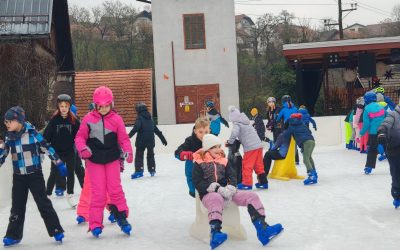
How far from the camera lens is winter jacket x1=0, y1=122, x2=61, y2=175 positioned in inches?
251

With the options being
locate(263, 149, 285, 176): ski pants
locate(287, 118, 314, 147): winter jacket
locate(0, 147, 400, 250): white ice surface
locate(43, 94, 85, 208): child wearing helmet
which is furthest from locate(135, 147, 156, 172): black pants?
locate(43, 94, 85, 208): child wearing helmet

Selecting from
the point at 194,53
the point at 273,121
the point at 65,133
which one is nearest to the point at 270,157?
the point at 273,121

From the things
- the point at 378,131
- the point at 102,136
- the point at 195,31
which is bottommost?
the point at 378,131

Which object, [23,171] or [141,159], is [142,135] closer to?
[141,159]

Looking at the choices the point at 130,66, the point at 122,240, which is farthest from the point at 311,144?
the point at 130,66

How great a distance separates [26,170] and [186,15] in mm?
21666

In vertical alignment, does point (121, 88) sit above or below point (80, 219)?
above

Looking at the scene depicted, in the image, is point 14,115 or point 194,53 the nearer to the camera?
point 14,115

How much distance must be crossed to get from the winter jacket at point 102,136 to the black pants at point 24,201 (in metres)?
0.60

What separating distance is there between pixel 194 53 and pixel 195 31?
3.18 ft

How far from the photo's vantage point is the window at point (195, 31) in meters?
27.4

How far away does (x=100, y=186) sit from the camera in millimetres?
6602

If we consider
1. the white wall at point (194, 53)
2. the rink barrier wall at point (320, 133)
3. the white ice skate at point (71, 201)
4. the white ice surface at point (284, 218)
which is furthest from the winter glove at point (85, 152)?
the white wall at point (194, 53)

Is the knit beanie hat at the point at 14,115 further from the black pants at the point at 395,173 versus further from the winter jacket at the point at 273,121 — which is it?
the winter jacket at the point at 273,121
